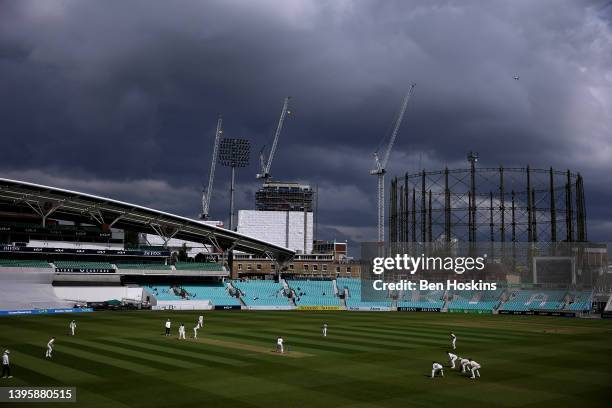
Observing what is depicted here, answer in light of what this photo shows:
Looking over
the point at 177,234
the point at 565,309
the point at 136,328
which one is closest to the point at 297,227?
the point at 177,234

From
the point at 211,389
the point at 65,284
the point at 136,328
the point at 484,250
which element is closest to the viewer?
the point at 211,389

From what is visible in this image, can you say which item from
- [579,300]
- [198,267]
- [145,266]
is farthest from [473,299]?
[145,266]

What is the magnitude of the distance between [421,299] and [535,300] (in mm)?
21170

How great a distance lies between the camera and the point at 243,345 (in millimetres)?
45000

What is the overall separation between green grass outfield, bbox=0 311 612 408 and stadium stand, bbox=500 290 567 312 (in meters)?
47.3

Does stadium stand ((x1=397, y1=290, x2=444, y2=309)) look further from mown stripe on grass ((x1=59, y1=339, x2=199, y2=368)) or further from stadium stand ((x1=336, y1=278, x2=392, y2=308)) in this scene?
mown stripe on grass ((x1=59, y1=339, x2=199, y2=368))

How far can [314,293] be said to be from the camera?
119062mm

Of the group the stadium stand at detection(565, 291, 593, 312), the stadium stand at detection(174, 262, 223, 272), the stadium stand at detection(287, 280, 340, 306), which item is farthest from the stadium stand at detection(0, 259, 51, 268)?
the stadium stand at detection(565, 291, 593, 312)

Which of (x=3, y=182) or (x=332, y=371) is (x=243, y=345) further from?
(x=3, y=182)

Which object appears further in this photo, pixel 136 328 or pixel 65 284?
pixel 65 284

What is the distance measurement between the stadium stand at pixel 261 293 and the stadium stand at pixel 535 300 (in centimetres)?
4154

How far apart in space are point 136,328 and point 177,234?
59.6 meters

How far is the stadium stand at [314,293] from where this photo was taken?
11366cm

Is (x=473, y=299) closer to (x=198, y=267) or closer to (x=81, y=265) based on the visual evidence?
(x=198, y=267)
